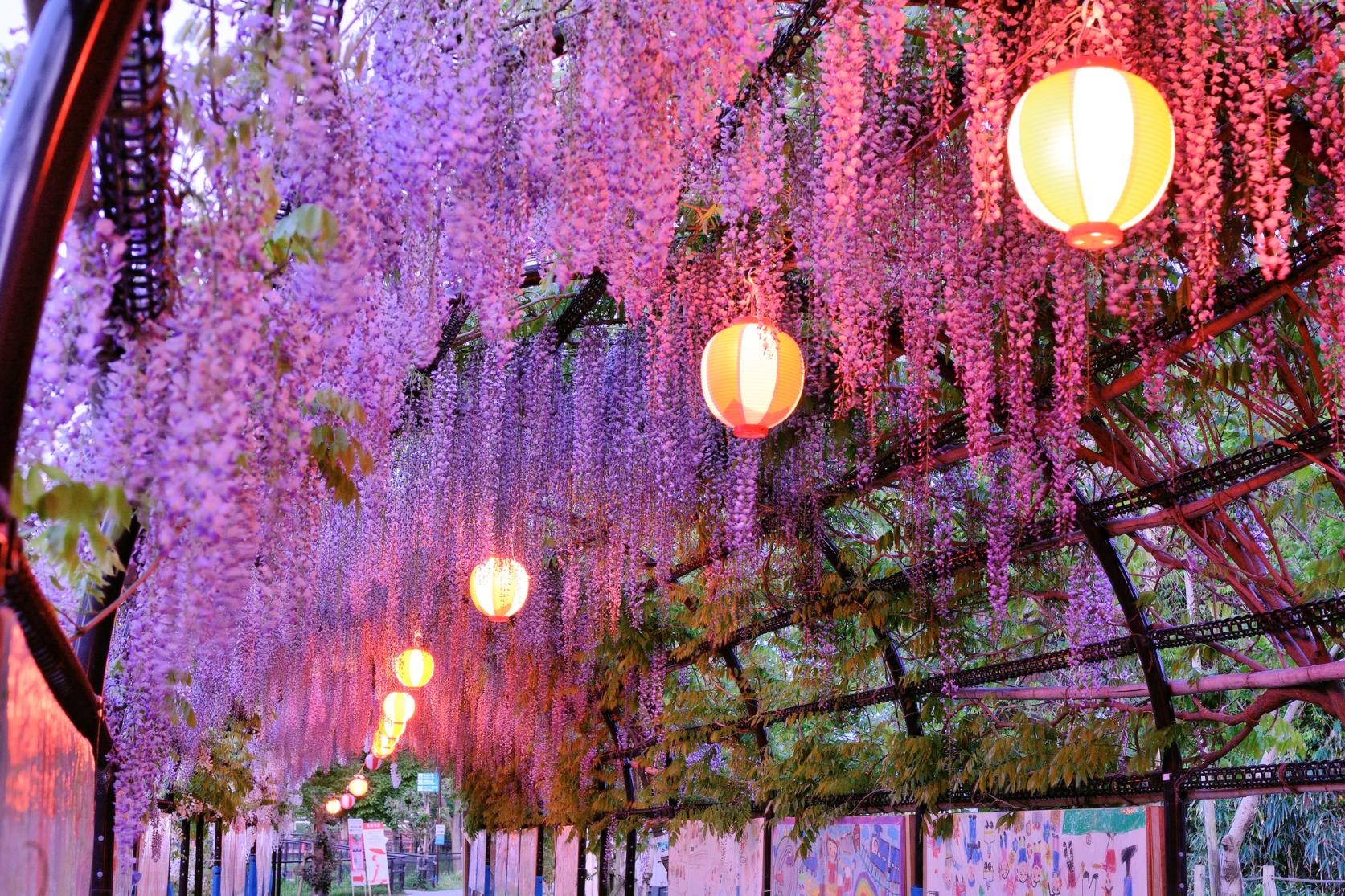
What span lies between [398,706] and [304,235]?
7404 mm

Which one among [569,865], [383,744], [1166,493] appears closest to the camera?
[1166,493]

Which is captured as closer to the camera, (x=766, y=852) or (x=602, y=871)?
(x=766, y=852)

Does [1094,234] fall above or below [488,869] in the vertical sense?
above

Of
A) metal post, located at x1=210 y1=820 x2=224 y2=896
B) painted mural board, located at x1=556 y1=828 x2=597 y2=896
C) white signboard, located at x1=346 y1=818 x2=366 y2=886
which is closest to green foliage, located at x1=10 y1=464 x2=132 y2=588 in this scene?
painted mural board, located at x1=556 y1=828 x2=597 y2=896

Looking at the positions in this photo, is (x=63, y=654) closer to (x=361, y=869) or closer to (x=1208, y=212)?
(x=1208, y=212)

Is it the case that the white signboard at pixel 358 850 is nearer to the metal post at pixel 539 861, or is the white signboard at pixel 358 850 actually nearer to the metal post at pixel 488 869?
the metal post at pixel 488 869

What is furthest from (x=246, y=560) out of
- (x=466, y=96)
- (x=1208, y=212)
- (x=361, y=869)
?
(x=361, y=869)

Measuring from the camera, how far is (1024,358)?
420cm

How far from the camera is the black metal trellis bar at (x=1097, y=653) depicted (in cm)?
406

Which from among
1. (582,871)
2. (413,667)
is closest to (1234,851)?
(582,871)

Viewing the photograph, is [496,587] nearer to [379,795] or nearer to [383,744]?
[383,744]

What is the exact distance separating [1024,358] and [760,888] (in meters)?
4.23

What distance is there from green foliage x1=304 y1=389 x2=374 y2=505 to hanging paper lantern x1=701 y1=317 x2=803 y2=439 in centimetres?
132

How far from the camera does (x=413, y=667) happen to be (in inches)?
310
